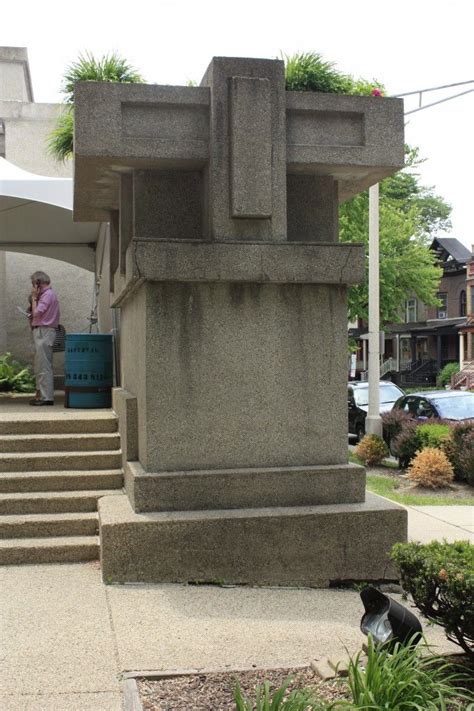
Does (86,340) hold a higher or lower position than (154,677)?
higher

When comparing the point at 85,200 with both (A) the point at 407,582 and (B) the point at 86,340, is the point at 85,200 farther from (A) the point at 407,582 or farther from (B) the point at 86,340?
(A) the point at 407,582

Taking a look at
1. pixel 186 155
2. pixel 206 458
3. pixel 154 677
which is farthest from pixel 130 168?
pixel 154 677

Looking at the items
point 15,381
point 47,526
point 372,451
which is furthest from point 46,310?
point 372,451

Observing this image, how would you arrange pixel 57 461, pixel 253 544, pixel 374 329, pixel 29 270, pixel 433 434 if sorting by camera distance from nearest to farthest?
1. pixel 253 544
2. pixel 57 461
3. pixel 433 434
4. pixel 29 270
5. pixel 374 329

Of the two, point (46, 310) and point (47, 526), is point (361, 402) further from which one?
point (47, 526)

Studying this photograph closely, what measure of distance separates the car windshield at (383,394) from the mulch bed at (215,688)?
1940 cm

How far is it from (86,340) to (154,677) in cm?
658

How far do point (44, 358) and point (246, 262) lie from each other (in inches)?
219

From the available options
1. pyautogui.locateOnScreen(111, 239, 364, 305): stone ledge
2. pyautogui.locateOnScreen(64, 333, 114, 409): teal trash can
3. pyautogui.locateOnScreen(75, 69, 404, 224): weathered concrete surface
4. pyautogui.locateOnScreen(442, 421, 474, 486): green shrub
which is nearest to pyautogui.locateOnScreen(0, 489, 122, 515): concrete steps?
pyautogui.locateOnScreen(111, 239, 364, 305): stone ledge

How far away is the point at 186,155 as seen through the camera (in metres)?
6.97

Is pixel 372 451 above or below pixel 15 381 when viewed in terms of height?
below

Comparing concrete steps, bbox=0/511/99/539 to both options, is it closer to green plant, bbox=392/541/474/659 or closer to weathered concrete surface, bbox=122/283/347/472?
weathered concrete surface, bbox=122/283/347/472

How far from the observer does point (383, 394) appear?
2506 cm

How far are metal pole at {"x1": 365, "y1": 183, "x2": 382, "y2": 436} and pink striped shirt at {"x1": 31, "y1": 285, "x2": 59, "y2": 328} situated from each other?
10167 mm
